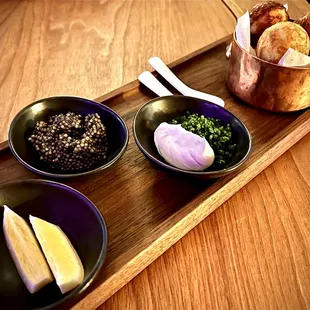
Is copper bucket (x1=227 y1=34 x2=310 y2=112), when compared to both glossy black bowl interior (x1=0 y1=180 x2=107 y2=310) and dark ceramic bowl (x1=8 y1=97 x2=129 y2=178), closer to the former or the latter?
dark ceramic bowl (x1=8 y1=97 x2=129 y2=178)

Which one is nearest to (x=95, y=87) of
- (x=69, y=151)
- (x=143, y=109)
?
(x=143, y=109)

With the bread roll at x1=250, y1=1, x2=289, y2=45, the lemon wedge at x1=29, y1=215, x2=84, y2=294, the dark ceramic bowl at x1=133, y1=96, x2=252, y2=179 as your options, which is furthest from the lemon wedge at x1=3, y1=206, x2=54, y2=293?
the bread roll at x1=250, y1=1, x2=289, y2=45

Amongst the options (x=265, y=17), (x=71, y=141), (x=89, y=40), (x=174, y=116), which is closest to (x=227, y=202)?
(x=174, y=116)

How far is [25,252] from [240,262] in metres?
0.38

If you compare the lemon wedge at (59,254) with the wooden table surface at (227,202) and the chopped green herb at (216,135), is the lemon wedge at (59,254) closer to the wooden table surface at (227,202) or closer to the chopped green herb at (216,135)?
the wooden table surface at (227,202)

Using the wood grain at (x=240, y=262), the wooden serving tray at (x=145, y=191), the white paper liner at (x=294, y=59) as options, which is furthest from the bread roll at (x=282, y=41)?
the wood grain at (x=240, y=262)

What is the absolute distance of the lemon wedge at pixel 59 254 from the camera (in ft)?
1.89

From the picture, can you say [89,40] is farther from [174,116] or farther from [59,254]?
[59,254]

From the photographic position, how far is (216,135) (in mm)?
875

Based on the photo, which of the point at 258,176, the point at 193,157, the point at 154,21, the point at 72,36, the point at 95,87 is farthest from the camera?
the point at 154,21

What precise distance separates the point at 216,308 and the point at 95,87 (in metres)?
0.70

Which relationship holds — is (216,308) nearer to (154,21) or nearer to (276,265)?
(276,265)

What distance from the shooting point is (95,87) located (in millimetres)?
1112

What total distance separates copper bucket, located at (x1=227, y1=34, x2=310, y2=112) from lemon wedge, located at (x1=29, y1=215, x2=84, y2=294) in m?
0.64
